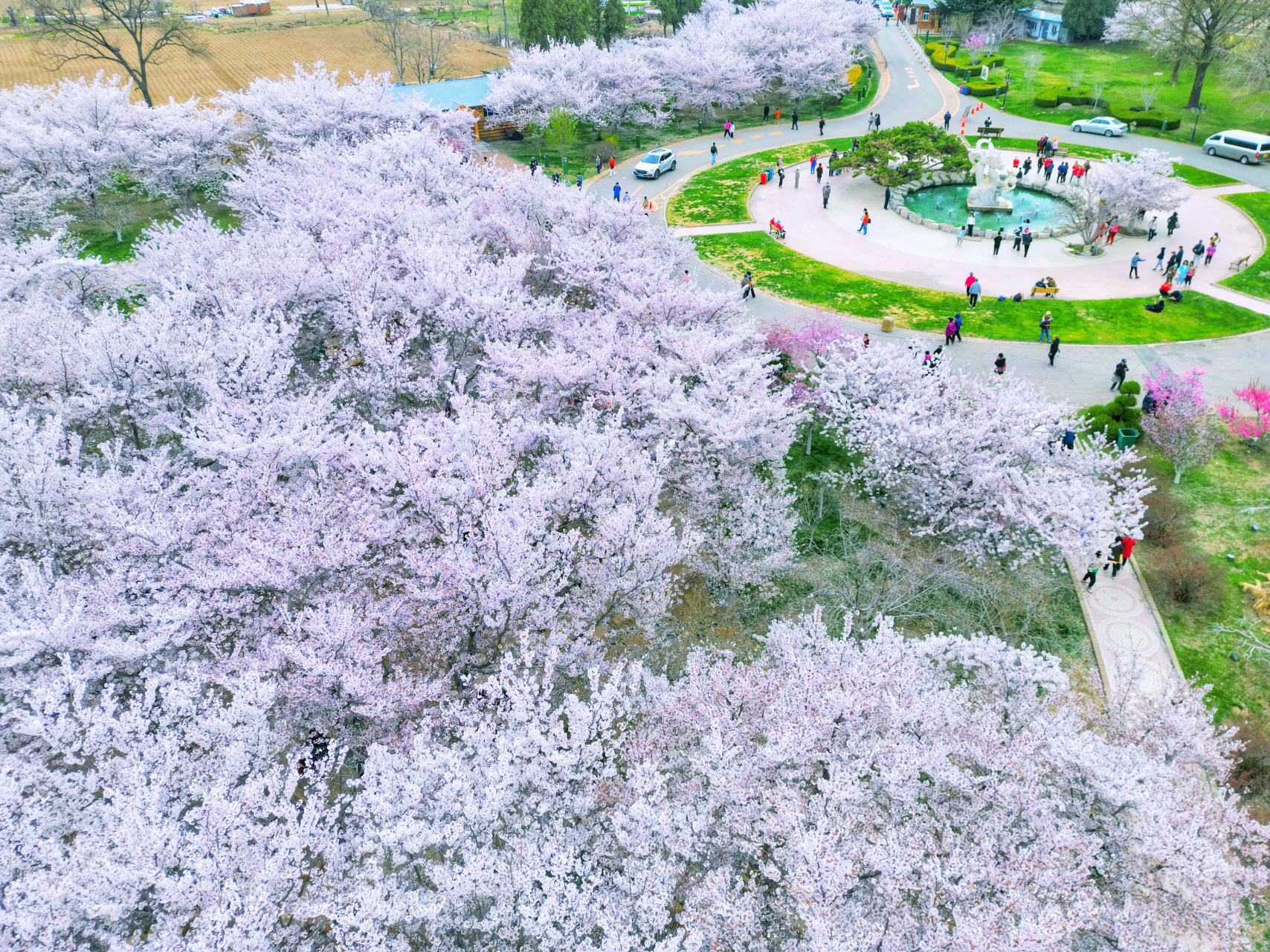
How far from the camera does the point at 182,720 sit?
40.6 ft

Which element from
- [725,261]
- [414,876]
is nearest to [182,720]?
[414,876]

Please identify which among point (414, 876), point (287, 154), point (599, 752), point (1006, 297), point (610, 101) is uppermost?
point (610, 101)

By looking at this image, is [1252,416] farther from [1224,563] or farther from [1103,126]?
[1103,126]

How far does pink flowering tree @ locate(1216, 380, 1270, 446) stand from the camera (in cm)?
2183

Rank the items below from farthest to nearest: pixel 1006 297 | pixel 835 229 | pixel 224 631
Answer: pixel 835 229 → pixel 1006 297 → pixel 224 631

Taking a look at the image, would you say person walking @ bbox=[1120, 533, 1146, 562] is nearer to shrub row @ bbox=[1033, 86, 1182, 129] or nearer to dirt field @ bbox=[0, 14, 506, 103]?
shrub row @ bbox=[1033, 86, 1182, 129]

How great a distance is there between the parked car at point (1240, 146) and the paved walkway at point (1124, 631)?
Answer: 41995 millimetres

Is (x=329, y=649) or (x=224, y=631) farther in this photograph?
(x=224, y=631)

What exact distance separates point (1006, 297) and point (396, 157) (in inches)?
1105

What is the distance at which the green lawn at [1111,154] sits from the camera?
1661 inches

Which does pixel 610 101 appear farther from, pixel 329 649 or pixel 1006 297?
pixel 329 649

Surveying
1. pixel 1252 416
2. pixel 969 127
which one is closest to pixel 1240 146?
pixel 969 127

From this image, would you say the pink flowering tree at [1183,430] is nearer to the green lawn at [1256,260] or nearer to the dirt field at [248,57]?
the green lawn at [1256,260]

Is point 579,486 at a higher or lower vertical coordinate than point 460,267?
lower
